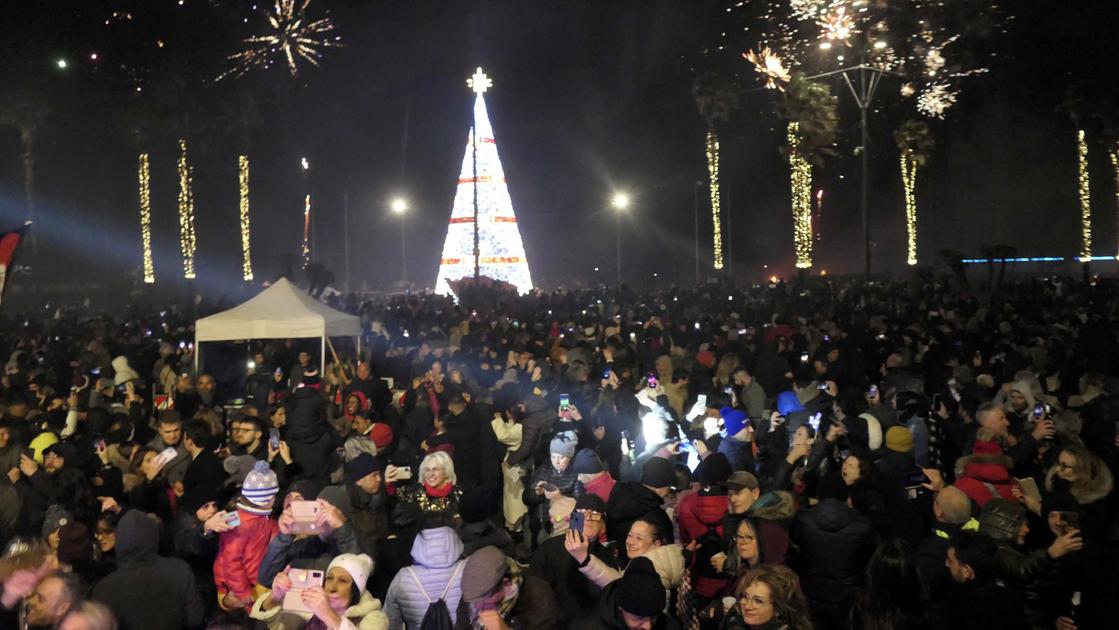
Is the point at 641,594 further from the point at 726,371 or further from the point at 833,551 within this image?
the point at 726,371

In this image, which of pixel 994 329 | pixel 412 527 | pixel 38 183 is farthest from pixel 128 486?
pixel 38 183

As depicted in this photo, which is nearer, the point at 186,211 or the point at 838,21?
the point at 838,21

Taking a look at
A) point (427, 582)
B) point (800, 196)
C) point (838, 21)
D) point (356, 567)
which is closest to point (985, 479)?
point (427, 582)

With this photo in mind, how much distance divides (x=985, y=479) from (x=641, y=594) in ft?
11.1

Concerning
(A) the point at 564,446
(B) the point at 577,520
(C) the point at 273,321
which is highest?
(C) the point at 273,321

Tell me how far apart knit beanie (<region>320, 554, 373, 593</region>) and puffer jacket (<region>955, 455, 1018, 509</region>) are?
12.5 ft

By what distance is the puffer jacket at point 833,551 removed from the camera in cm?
593

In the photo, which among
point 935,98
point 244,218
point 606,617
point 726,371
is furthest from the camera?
point 244,218

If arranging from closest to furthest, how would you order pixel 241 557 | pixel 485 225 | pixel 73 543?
pixel 73 543 → pixel 241 557 → pixel 485 225

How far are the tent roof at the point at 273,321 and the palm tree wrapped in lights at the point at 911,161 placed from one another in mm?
24237

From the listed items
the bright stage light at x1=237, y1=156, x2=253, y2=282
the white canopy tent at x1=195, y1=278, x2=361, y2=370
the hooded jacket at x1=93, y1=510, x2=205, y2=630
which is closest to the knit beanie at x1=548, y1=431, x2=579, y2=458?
the hooded jacket at x1=93, y1=510, x2=205, y2=630

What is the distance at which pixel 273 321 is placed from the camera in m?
17.3

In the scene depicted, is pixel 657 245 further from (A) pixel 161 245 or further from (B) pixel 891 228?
(A) pixel 161 245

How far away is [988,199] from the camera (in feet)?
162
